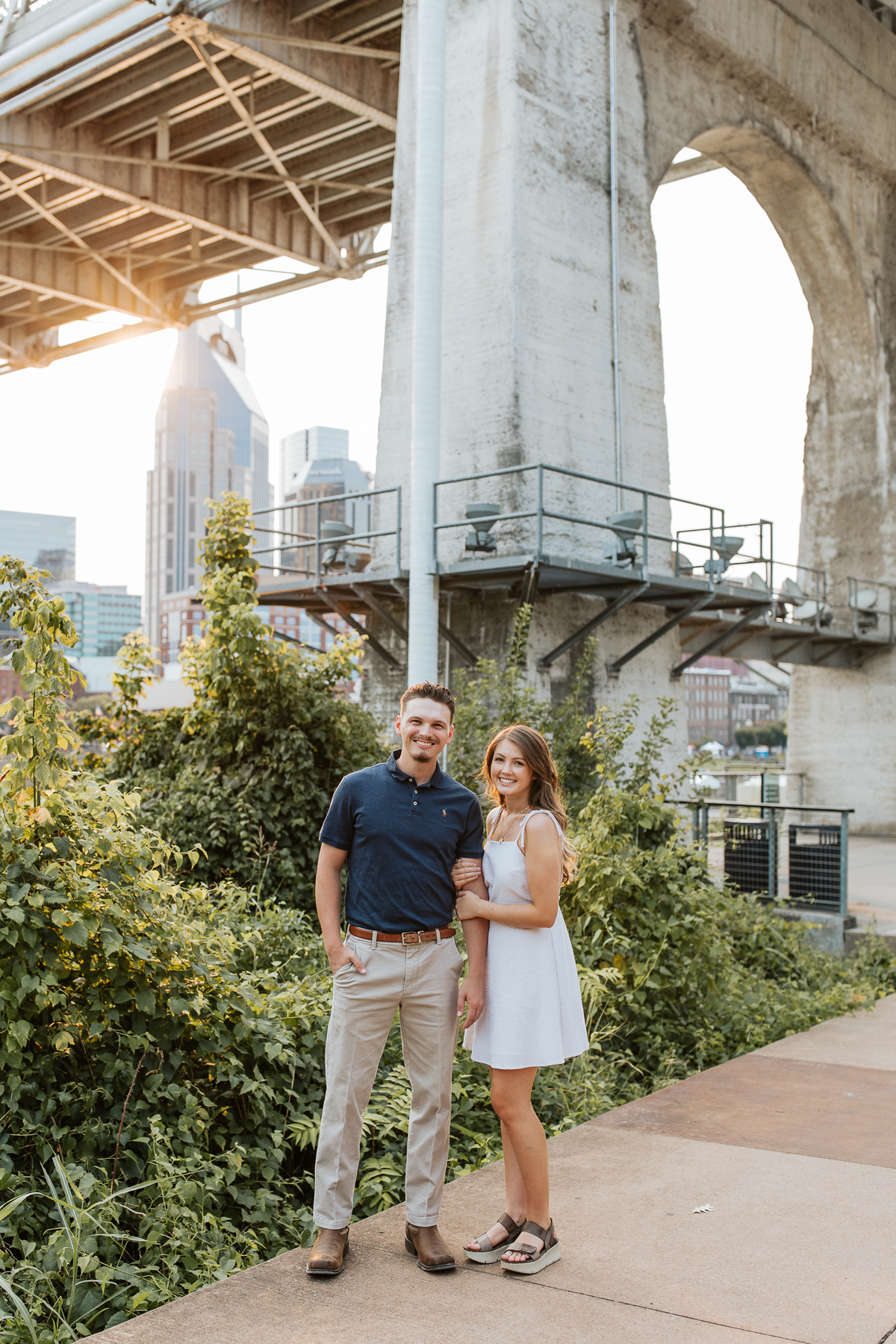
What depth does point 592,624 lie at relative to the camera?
1427cm

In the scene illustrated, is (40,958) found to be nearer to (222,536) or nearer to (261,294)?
(222,536)

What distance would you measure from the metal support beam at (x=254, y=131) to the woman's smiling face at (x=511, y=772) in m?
15.5

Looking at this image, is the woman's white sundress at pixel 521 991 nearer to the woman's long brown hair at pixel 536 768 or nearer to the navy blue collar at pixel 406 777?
the woman's long brown hair at pixel 536 768

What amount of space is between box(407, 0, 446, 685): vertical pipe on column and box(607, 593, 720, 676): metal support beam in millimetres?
2926

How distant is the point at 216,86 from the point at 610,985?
725 inches

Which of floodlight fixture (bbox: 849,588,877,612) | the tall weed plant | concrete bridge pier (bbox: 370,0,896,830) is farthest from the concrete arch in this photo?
the tall weed plant

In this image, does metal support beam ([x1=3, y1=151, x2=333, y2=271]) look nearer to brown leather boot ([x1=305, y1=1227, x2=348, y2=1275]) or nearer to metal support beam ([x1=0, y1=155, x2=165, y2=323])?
metal support beam ([x1=0, y1=155, x2=165, y2=323])

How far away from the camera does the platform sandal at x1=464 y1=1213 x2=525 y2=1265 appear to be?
4.07 m

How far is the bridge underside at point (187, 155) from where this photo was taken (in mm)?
17750

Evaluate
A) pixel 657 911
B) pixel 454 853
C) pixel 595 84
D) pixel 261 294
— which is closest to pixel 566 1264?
pixel 454 853

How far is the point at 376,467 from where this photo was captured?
15766 millimetres

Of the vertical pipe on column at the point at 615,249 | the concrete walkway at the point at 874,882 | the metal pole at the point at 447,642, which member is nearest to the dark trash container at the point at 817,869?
the concrete walkway at the point at 874,882

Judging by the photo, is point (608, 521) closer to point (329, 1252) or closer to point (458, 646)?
point (458, 646)

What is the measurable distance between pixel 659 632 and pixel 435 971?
1179 centimetres
